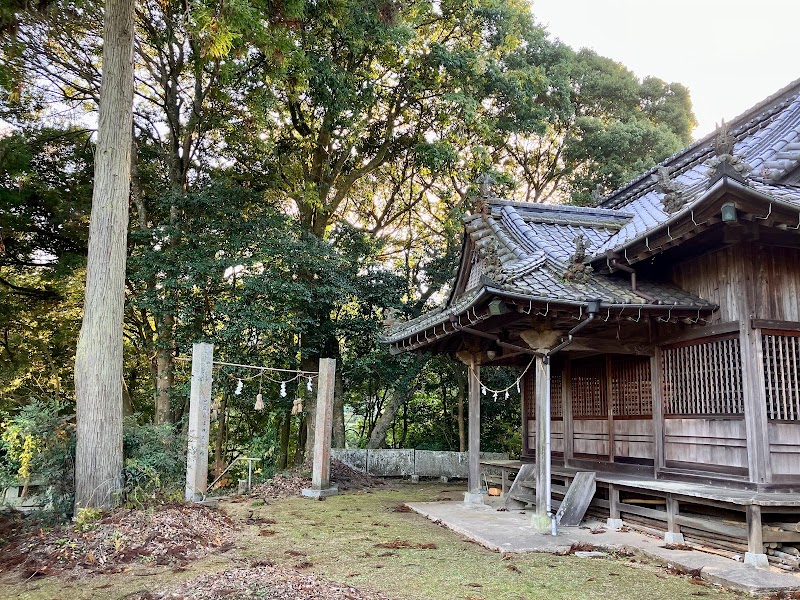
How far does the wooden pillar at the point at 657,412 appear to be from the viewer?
8672 mm

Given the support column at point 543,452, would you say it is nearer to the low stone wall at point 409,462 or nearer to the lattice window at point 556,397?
the lattice window at point 556,397

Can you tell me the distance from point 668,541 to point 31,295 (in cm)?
1796

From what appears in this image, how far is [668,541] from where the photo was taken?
763 centimetres

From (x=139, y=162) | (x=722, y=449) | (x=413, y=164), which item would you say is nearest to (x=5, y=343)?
(x=139, y=162)

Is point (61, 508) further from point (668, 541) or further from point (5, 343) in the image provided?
point (5, 343)

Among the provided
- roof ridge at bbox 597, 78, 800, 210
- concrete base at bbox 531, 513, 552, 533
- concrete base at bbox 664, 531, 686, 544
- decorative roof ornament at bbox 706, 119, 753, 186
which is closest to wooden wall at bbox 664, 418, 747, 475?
concrete base at bbox 664, 531, 686, 544

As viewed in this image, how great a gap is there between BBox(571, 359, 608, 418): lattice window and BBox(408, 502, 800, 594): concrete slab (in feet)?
6.83

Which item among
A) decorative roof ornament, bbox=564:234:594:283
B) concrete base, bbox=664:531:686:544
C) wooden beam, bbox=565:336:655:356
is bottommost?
concrete base, bbox=664:531:686:544

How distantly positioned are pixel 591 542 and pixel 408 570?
9.12 feet

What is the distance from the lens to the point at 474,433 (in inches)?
432

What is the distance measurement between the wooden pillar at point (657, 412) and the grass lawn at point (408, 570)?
2.12 meters

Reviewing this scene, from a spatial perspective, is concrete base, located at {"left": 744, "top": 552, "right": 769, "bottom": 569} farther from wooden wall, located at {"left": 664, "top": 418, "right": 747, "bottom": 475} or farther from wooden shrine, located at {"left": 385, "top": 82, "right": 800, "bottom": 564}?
wooden wall, located at {"left": 664, "top": 418, "right": 747, "bottom": 475}

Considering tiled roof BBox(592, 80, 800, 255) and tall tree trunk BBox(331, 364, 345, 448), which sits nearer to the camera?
tiled roof BBox(592, 80, 800, 255)

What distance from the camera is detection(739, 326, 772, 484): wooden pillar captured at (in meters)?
7.01
